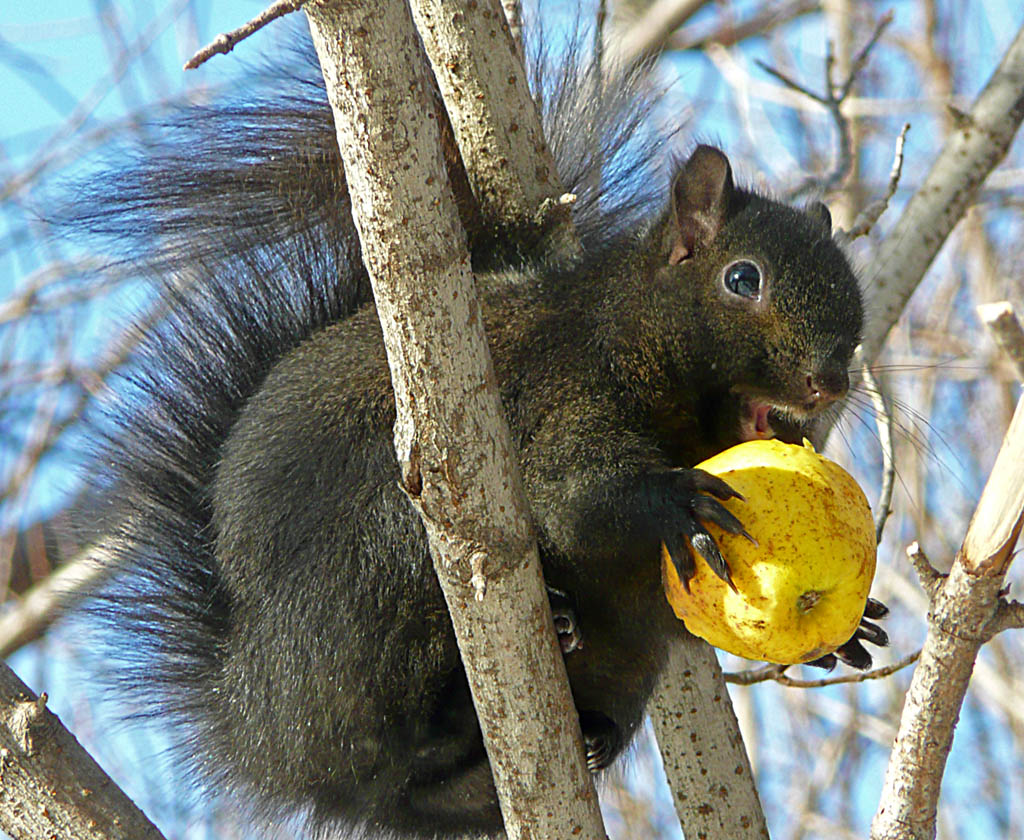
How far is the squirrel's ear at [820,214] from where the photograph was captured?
103 inches

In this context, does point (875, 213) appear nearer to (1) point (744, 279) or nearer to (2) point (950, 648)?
(1) point (744, 279)

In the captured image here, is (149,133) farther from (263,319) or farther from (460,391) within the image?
(460,391)

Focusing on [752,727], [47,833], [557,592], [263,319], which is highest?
[263,319]

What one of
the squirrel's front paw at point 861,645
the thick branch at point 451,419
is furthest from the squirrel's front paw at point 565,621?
the squirrel's front paw at point 861,645

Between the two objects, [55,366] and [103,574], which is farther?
[55,366]

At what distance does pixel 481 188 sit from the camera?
8.49ft

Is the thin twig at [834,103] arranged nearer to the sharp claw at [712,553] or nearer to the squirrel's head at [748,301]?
the squirrel's head at [748,301]

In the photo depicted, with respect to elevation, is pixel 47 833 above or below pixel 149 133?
below

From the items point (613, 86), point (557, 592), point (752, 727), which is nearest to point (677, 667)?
point (557, 592)

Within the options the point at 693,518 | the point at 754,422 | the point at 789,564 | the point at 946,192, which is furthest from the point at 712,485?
the point at 946,192

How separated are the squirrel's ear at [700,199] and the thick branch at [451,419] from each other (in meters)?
0.78

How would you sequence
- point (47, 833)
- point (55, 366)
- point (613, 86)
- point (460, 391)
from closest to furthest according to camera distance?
point (460, 391) < point (47, 833) < point (613, 86) < point (55, 366)

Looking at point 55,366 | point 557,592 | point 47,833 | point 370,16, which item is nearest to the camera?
point 370,16

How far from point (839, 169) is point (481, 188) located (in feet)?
3.69
